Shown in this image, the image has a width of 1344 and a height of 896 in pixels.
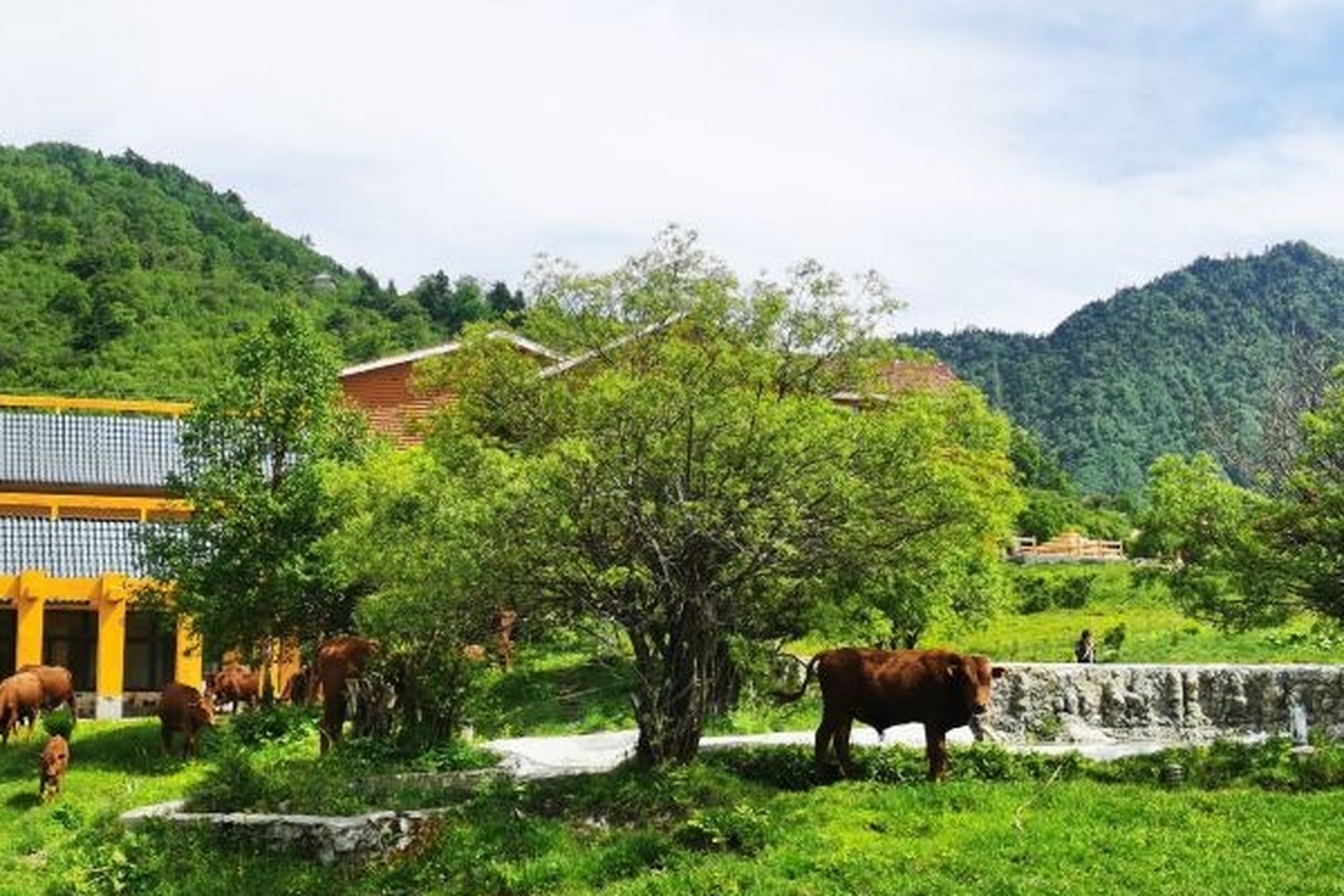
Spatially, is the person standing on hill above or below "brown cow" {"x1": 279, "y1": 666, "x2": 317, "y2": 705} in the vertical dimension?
above

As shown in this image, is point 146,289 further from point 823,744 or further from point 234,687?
point 823,744

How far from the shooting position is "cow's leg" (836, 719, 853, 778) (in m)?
18.5

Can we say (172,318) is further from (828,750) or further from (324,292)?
(828,750)

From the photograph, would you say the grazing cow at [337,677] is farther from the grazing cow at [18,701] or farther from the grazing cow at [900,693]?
the grazing cow at [18,701]

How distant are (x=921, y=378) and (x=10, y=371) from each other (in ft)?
168

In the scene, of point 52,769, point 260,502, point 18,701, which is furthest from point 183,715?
point 18,701

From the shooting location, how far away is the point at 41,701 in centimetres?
2864

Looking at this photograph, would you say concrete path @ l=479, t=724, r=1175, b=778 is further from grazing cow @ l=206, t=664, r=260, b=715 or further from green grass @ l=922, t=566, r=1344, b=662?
grazing cow @ l=206, t=664, r=260, b=715

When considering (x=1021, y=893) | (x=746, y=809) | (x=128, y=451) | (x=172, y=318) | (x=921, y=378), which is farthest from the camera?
(x=172, y=318)

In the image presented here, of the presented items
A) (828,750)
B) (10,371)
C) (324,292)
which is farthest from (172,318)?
(828,750)

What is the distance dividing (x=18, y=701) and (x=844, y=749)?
16428 millimetres

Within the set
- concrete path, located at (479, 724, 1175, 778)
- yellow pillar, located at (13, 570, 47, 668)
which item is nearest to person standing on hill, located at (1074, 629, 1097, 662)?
concrete path, located at (479, 724, 1175, 778)

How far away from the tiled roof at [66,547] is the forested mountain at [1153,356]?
7977 cm

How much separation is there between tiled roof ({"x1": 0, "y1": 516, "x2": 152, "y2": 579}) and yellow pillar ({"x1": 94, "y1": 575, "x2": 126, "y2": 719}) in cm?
45
